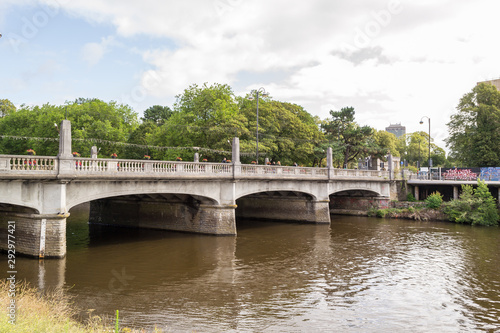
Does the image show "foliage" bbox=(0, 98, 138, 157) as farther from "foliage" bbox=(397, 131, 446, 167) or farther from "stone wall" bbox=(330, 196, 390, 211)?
"foliage" bbox=(397, 131, 446, 167)

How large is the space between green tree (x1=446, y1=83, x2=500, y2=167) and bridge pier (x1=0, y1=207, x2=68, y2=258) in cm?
4721

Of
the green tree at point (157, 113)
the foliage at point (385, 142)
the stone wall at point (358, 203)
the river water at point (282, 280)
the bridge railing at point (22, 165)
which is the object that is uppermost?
the green tree at point (157, 113)

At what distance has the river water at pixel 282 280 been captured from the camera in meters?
13.2

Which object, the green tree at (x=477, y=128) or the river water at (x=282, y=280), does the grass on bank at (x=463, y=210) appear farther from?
the green tree at (x=477, y=128)

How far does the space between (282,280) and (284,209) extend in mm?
20672

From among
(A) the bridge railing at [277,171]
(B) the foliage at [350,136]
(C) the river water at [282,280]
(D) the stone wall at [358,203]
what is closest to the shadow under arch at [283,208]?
(A) the bridge railing at [277,171]

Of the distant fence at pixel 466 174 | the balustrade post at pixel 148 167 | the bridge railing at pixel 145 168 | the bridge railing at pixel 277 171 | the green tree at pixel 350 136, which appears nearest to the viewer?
the bridge railing at pixel 145 168

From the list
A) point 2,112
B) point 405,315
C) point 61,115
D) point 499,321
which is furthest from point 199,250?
point 2,112

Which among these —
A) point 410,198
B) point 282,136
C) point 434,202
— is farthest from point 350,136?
point 434,202

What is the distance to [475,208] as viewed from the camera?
3734 cm

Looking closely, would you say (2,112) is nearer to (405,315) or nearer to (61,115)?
(61,115)

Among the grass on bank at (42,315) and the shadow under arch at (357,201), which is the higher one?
the shadow under arch at (357,201)

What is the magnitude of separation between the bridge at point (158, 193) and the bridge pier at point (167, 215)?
73mm

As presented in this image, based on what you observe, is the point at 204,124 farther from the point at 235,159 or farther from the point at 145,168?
the point at 145,168
